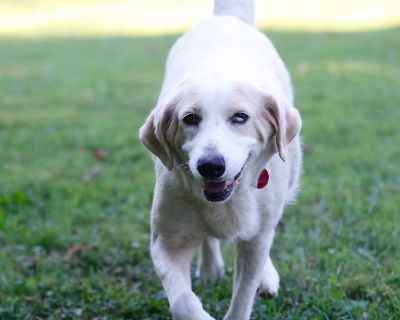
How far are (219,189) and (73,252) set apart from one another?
2312 mm

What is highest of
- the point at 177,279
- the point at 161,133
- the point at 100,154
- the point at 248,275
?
the point at 161,133

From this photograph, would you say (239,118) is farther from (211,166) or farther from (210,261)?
(210,261)

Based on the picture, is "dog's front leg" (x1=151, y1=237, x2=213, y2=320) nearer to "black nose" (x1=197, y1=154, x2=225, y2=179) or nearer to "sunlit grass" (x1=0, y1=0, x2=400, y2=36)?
"black nose" (x1=197, y1=154, x2=225, y2=179)

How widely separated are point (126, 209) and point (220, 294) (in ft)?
5.86

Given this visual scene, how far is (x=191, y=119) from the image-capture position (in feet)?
11.9

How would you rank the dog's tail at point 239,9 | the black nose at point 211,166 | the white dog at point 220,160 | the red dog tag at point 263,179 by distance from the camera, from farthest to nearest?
1. the dog's tail at point 239,9
2. the red dog tag at point 263,179
3. the white dog at point 220,160
4. the black nose at point 211,166

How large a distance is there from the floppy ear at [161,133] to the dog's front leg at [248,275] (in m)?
0.68

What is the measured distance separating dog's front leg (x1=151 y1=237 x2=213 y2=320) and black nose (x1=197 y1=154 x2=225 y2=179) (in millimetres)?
687

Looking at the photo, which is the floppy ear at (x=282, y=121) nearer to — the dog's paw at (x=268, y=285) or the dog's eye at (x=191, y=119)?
the dog's eye at (x=191, y=119)

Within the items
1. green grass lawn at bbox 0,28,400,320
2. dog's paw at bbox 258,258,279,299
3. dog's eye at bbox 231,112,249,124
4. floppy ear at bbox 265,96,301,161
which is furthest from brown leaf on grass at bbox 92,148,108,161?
dog's eye at bbox 231,112,249,124

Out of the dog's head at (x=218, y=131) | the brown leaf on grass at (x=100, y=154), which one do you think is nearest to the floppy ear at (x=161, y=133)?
the dog's head at (x=218, y=131)

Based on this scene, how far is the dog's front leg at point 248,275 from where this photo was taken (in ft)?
13.8

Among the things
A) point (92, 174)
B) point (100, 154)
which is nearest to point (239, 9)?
point (92, 174)

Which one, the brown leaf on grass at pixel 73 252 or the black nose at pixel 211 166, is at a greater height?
the black nose at pixel 211 166
